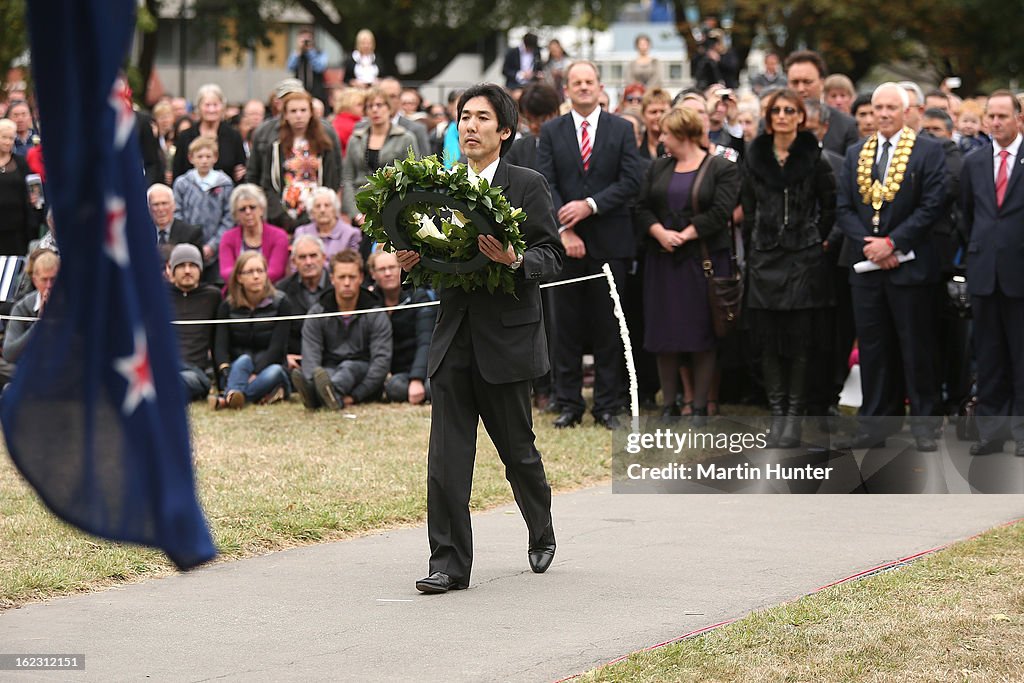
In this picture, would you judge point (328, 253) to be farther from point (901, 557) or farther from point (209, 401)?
point (901, 557)

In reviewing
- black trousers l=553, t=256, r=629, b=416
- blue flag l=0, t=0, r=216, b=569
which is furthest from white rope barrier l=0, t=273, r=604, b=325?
blue flag l=0, t=0, r=216, b=569

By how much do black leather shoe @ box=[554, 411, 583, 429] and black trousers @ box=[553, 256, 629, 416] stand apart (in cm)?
4

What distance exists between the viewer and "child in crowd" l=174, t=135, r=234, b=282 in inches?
607

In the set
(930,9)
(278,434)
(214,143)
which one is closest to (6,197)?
(214,143)

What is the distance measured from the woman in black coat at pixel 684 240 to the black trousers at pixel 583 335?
0.28 meters

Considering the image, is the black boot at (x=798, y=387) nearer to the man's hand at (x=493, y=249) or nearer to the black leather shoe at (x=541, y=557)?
the black leather shoe at (x=541, y=557)

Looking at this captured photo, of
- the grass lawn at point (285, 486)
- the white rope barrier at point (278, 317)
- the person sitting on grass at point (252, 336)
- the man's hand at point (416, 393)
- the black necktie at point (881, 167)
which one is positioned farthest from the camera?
the person sitting on grass at point (252, 336)

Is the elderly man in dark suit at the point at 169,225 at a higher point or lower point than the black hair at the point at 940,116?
lower

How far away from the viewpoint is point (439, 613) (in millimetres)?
6781

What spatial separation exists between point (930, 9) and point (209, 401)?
110 feet

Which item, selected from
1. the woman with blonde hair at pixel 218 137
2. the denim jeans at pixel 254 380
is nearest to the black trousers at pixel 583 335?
the denim jeans at pixel 254 380

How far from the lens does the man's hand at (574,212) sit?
39.4 ft

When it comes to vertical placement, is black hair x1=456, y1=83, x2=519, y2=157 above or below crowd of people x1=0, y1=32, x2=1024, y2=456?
above

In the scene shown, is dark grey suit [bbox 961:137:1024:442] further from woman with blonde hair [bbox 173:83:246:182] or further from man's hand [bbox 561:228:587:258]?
woman with blonde hair [bbox 173:83:246:182]
